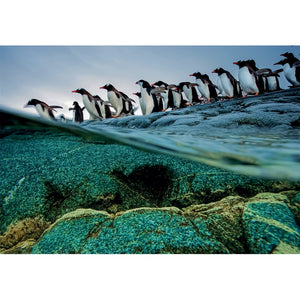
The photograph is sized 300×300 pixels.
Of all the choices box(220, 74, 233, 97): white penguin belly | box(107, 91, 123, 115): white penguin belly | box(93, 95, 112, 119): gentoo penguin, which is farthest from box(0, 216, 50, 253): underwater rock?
box(220, 74, 233, 97): white penguin belly

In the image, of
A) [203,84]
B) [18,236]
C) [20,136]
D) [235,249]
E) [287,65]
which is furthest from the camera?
[203,84]

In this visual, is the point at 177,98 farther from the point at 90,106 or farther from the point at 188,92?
the point at 90,106

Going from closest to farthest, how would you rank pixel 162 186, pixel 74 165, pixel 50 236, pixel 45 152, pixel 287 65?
pixel 50 236 → pixel 162 186 → pixel 74 165 → pixel 45 152 → pixel 287 65

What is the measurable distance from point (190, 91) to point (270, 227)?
11831 mm

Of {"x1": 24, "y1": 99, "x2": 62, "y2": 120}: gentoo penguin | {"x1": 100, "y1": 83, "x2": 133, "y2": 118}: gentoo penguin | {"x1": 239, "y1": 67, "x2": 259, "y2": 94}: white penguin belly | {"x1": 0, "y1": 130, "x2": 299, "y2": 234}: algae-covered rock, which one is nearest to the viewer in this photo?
{"x1": 0, "y1": 130, "x2": 299, "y2": 234}: algae-covered rock

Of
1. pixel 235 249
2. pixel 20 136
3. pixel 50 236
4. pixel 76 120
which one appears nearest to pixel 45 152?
pixel 20 136

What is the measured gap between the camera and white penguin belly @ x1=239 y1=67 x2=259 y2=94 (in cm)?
941

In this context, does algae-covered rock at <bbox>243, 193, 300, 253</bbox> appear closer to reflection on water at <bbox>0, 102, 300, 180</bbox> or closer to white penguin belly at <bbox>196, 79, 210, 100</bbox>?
reflection on water at <bbox>0, 102, 300, 180</bbox>

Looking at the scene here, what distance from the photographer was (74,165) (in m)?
2.42

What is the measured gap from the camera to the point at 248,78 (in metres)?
9.44

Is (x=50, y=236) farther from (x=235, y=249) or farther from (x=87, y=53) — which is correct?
(x=87, y=53)

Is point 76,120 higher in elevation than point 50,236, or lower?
higher

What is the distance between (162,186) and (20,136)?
9.24 feet

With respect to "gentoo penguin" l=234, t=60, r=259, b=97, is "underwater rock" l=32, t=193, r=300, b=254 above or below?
below
